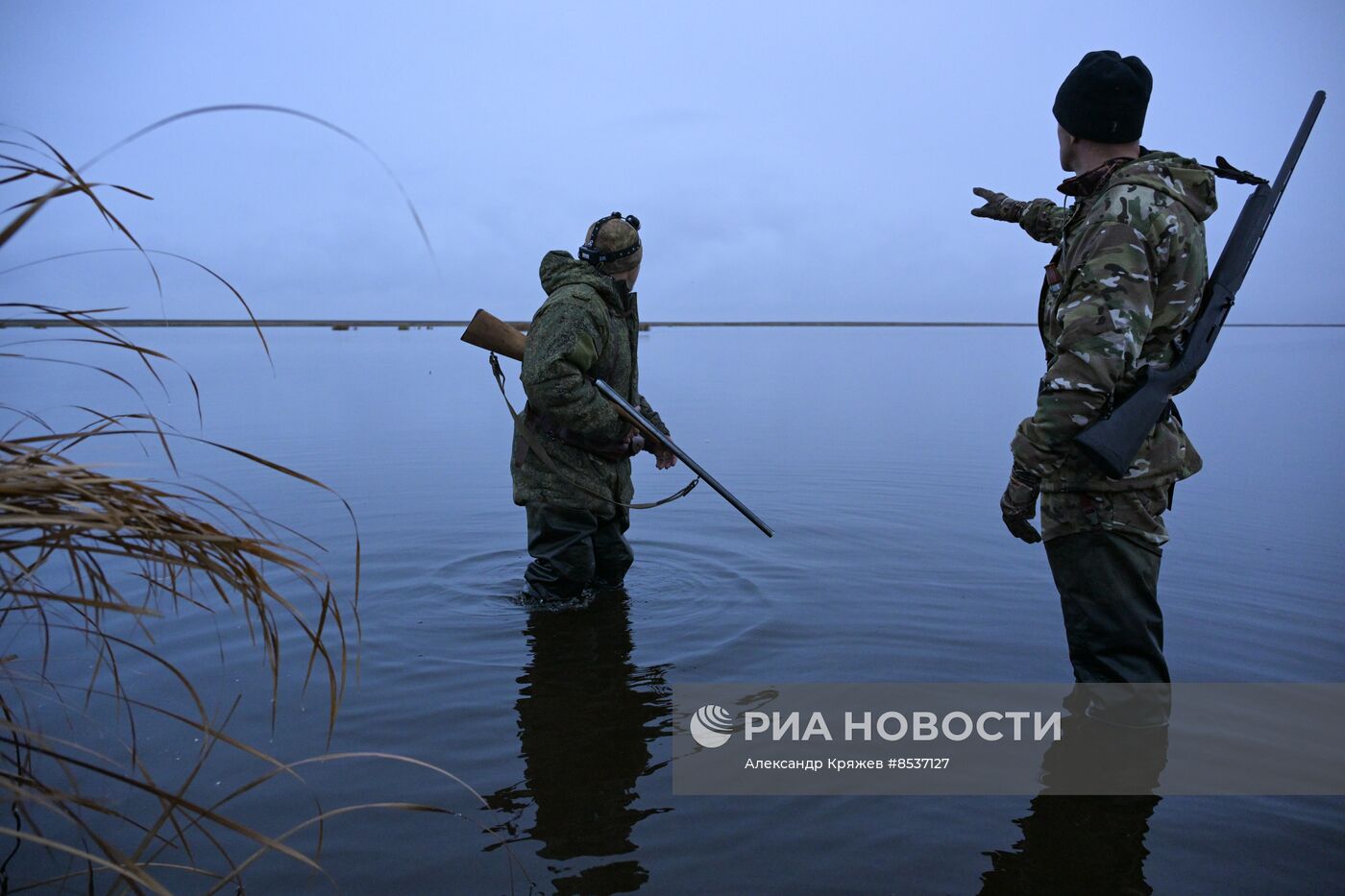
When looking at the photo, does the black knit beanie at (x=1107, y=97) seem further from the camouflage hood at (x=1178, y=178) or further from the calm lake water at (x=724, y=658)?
the calm lake water at (x=724, y=658)

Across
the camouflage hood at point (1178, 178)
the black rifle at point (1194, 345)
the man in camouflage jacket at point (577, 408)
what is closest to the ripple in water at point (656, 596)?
the man in camouflage jacket at point (577, 408)

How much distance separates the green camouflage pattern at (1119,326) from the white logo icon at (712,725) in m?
1.55

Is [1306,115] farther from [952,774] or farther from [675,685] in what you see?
[675,685]

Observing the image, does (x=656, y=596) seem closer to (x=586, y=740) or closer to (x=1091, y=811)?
(x=586, y=740)

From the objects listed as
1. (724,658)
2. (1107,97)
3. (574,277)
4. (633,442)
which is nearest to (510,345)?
(574,277)

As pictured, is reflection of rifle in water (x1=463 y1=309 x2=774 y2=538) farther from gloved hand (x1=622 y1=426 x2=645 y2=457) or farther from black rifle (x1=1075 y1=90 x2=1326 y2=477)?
black rifle (x1=1075 y1=90 x2=1326 y2=477)

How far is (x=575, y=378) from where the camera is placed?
522 cm

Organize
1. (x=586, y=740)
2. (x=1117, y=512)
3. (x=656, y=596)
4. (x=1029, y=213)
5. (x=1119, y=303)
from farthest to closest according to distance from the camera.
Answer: (x=656, y=596) → (x=1029, y=213) → (x=586, y=740) → (x=1117, y=512) → (x=1119, y=303)

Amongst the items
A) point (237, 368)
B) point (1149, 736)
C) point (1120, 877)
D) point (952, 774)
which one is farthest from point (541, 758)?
point (237, 368)

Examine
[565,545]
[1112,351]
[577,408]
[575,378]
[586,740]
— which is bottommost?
[586,740]

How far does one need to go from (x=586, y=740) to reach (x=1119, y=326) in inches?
102

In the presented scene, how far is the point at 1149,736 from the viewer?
12.4 ft

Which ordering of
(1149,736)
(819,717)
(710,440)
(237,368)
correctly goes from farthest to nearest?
1. (237,368)
2. (710,440)
3. (819,717)
4. (1149,736)

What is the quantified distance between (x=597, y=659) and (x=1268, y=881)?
9.75 feet
